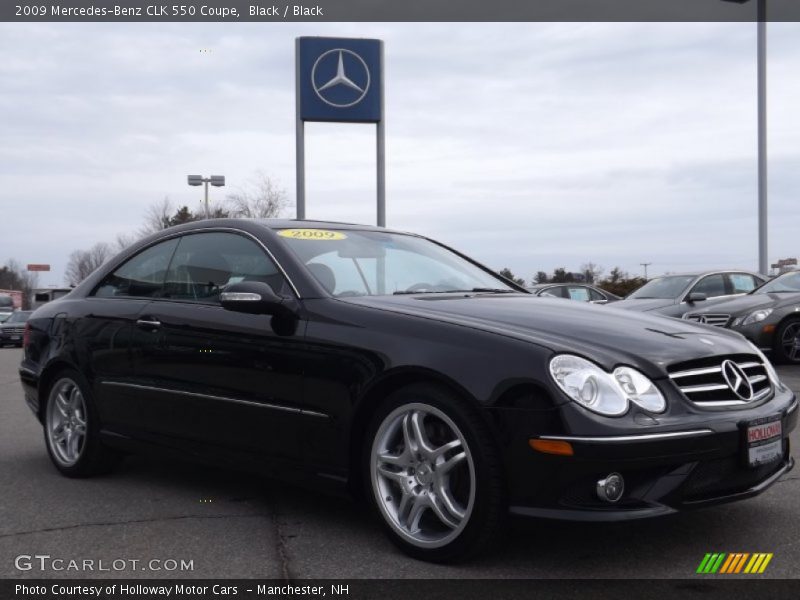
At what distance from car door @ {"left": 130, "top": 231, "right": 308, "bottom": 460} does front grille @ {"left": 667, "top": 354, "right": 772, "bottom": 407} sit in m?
1.53

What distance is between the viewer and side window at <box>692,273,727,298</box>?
14.6 m

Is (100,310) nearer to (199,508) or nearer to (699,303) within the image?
(199,508)

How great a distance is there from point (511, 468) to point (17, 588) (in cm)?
187

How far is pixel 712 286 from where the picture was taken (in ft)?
48.7

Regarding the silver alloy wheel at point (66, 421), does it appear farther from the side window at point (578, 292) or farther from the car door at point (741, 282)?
the side window at point (578, 292)

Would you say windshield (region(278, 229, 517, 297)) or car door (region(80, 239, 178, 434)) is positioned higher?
windshield (region(278, 229, 517, 297))

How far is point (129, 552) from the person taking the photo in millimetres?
3918

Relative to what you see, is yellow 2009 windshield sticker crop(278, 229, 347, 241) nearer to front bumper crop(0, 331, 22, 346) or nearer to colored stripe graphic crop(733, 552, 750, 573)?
colored stripe graphic crop(733, 552, 750, 573)

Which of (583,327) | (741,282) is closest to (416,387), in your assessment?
(583,327)

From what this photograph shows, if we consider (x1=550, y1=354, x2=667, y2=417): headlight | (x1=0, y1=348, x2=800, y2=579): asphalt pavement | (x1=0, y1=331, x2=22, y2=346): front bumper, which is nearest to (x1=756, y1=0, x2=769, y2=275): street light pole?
(x1=0, y1=348, x2=800, y2=579): asphalt pavement

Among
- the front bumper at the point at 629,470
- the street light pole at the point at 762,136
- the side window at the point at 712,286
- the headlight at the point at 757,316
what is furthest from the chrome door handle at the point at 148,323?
the street light pole at the point at 762,136

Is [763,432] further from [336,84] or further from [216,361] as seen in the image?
[336,84]

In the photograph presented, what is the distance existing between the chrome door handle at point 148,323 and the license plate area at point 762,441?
2961 mm

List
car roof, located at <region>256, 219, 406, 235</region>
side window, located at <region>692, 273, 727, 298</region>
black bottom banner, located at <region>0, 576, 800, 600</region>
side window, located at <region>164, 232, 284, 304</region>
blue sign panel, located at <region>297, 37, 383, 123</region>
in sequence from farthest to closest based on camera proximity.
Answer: blue sign panel, located at <region>297, 37, 383, 123</region> < side window, located at <region>692, 273, 727, 298</region> < car roof, located at <region>256, 219, 406, 235</region> < side window, located at <region>164, 232, 284, 304</region> < black bottom banner, located at <region>0, 576, 800, 600</region>
